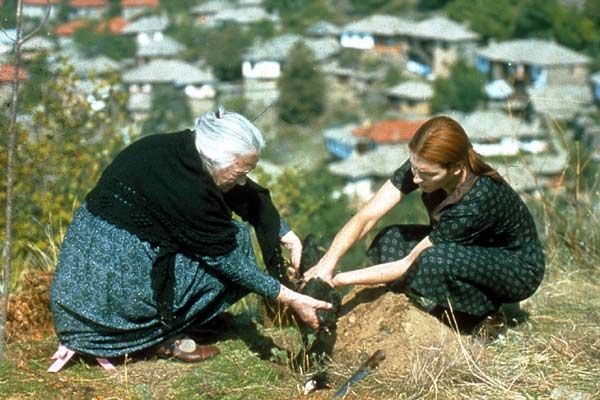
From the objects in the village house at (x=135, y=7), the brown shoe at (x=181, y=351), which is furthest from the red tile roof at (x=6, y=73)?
the village house at (x=135, y=7)

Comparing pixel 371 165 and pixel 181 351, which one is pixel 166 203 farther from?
pixel 371 165

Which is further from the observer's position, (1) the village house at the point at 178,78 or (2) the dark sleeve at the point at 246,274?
(1) the village house at the point at 178,78

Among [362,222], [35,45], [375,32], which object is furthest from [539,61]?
[362,222]

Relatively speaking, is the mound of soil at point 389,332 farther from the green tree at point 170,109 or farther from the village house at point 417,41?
the village house at point 417,41

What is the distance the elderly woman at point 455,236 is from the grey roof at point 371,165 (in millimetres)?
24314

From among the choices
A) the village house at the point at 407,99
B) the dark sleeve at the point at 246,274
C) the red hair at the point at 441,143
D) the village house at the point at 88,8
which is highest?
the red hair at the point at 441,143

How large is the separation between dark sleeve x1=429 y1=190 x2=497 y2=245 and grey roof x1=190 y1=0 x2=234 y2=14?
32.1 m

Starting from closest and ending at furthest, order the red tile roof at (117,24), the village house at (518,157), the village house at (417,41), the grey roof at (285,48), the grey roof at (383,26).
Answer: the village house at (518,157)
the grey roof at (285,48)
the red tile roof at (117,24)
the grey roof at (383,26)
the village house at (417,41)

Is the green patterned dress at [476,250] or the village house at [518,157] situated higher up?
the green patterned dress at [476,250]

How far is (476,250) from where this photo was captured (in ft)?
11.9

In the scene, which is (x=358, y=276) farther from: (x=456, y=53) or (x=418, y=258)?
(x=456, y=53)

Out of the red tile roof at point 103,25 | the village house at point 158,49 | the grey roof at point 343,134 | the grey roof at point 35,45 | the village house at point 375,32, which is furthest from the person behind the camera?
the village house at point 375,32

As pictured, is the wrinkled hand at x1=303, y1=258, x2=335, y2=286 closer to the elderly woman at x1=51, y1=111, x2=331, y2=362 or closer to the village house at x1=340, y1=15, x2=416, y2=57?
the elderly woman at x1=51, y1=111, x2=331, y2=362

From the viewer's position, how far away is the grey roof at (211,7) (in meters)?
36.0
